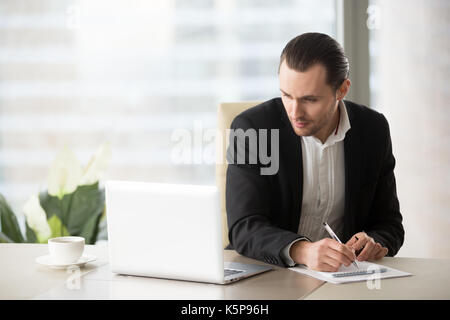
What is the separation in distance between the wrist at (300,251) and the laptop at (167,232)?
14 centimetres

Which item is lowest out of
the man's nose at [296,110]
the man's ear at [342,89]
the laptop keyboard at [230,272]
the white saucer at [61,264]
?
the laptop keyboard at [230,272]

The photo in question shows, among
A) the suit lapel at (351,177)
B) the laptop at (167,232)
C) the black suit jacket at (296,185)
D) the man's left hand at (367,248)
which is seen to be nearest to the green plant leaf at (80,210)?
the black suit jacket at (296,185)

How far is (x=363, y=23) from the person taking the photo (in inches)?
121

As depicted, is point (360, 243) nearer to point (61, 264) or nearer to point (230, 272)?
point (230, 272)

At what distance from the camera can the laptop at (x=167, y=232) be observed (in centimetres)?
135

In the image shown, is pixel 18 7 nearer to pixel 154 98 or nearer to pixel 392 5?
pixel 154 98

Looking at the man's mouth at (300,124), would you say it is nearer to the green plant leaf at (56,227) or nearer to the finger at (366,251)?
the finger at (366,251)

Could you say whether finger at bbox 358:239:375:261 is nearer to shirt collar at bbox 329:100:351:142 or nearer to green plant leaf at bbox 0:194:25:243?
shirt collar at bbox 329:100:351:142

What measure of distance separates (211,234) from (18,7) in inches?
90.6

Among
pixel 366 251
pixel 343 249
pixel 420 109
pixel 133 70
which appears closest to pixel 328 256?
pixel 343 249

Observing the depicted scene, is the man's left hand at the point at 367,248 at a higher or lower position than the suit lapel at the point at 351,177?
lower

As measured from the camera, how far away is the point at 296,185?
1890 millimetres

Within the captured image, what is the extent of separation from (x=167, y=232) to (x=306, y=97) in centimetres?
65
